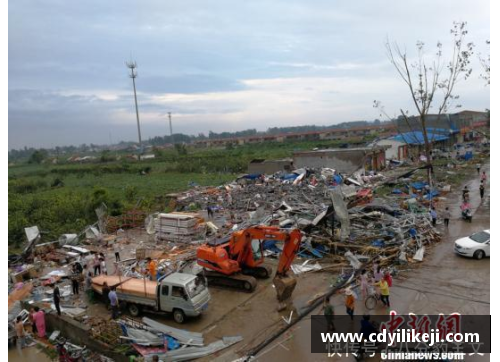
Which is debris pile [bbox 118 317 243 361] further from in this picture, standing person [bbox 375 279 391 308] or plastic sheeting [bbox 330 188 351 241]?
plastic sheeting [bbox 330 188 351 241]

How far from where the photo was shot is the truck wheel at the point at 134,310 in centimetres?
1240

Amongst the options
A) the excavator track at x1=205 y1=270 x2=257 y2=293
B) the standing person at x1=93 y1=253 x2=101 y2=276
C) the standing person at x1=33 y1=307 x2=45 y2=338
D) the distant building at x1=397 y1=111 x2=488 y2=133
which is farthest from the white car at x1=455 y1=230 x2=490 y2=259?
the distant building at x1=397 y1=111 x2=488 y2=133

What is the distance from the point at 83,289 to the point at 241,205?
1448cm

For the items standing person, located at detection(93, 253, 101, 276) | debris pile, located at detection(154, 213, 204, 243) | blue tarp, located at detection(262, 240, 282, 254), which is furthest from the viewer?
debris pile, located at detection(154, 213, 204, 243)

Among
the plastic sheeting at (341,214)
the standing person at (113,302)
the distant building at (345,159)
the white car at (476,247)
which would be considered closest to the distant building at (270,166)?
the distant building at (345,159)

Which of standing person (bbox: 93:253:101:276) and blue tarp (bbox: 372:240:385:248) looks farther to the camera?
blue tarp (bbox: 372:240:385:248)

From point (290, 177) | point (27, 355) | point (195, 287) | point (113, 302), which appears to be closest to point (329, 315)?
point (195, 287)

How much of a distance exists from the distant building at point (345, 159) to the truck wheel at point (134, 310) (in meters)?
29.4

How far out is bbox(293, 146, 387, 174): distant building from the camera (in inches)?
1479

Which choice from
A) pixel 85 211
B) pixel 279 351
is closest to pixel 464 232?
pixel 279 351

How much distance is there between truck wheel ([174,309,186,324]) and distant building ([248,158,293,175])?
2964 centimetres

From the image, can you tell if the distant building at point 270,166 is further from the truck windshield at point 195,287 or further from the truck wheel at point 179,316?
the truck wheel at point 179,316

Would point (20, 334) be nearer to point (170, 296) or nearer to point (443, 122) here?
point (170, 296)

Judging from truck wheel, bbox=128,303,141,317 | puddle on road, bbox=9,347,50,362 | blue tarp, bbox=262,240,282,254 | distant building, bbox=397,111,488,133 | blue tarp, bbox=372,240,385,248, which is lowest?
puddle on road, bbox=9,347,50,362
